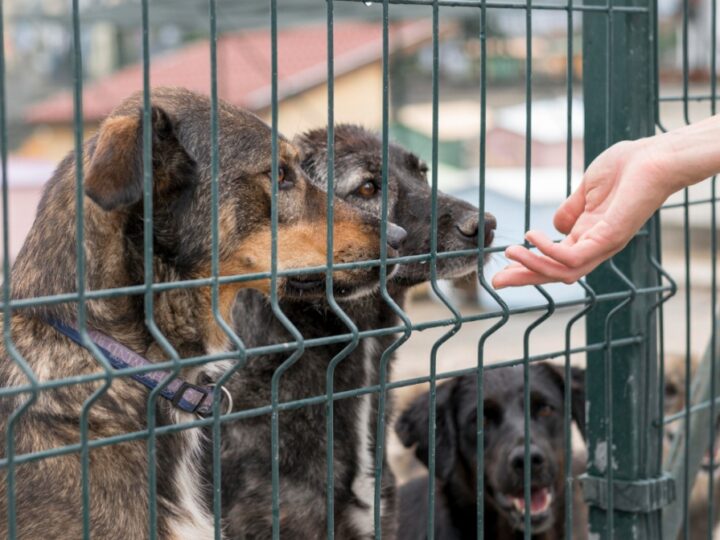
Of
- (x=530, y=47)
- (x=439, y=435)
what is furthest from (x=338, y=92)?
(x=530, y=47)

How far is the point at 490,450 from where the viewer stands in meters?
4.61

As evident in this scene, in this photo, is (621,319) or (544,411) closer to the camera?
(621,319)

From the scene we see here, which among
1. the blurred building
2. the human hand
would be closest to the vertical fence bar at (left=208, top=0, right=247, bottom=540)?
A: the human hand

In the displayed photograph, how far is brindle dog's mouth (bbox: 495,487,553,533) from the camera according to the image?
4.52 metres

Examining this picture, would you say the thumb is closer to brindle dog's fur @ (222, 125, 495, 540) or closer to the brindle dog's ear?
brindle dog's fur @ (222, 125, 495, 540)

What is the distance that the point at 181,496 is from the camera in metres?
2.89

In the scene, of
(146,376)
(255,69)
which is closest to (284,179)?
(146,376)

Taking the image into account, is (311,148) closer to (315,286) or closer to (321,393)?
(321,393)

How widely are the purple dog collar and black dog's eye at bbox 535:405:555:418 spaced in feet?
6.97

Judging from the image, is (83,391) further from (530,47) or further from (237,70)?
(237,70)

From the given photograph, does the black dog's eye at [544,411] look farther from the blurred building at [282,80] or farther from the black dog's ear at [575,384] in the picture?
the blurred building at [282,80]

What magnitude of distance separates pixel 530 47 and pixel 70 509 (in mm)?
1583

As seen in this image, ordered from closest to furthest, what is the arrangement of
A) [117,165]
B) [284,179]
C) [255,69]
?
1. [117,165]
2. [284,179]
3. [255,69]

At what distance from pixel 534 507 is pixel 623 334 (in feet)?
4.30
